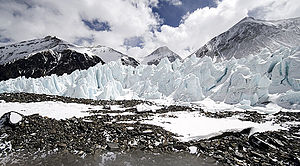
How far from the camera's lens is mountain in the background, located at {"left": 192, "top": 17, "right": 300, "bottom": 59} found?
88387mm

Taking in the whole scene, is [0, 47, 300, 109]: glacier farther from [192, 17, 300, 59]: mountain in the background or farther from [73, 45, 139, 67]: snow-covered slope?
[73, 45, 139, 67]: snow-covered slope

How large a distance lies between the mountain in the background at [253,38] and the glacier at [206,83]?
231 ft

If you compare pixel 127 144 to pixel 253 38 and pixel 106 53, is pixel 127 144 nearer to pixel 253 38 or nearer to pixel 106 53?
pixel 253 38

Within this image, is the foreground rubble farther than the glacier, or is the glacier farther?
the glacier

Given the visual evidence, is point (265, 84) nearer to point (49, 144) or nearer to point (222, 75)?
point (222, 75)

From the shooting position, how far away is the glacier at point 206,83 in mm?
22016

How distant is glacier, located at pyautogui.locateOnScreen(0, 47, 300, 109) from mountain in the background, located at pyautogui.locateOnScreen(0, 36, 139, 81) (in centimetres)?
7347

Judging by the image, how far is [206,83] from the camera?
2852 cm

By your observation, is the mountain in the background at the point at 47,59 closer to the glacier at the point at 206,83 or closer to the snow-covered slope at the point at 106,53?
the snow-covered slope at the point at 106,53

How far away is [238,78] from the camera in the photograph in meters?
24.6

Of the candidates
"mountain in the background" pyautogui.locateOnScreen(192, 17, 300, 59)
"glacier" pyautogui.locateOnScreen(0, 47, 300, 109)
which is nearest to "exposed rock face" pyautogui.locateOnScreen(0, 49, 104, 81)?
"mountain in the background" pyautogui.locateOnScreen(192, 17, 300, 59)

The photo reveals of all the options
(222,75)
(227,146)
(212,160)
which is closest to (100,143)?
(212,160)

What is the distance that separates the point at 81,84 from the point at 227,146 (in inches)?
959

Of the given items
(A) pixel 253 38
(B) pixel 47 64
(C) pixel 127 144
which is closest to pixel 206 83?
(C) pixel 127 144
